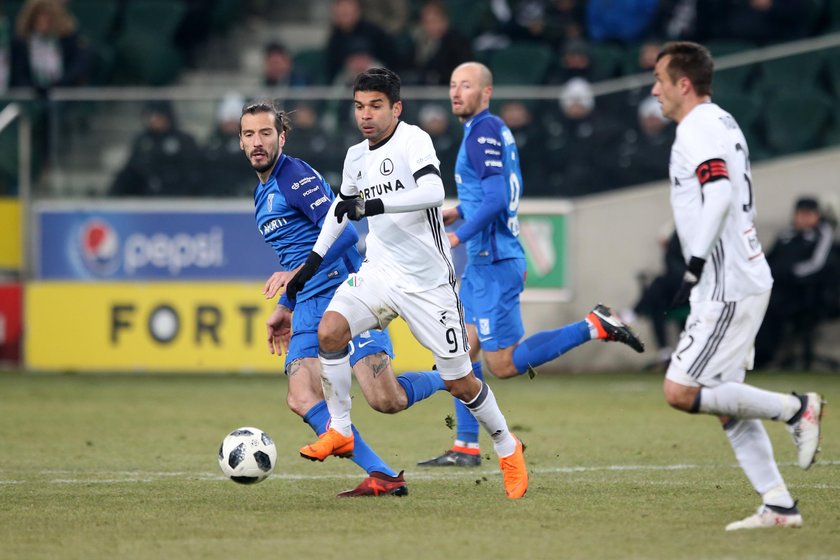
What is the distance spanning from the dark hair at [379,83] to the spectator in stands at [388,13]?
11.1 m

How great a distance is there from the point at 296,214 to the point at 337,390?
1029mm

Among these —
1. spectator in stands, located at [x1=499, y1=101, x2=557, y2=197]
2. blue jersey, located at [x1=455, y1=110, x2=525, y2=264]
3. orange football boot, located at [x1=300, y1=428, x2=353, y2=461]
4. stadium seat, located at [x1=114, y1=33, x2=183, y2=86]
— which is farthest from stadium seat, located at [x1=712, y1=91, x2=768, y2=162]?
orange football boot, located at [x1=300, y1=428, x2=353, y2=461]

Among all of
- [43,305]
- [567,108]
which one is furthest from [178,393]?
[567,108]

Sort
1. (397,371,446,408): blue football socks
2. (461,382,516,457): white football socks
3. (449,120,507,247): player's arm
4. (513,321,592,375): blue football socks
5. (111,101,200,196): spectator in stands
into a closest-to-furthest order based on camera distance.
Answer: (461,382,516,457): white football socks
(397,371,446,408): blue football socks
(449,120,507,247): player's arm
(513,321,592,375): blue football socks
(111,101,200,196): spectator in stands

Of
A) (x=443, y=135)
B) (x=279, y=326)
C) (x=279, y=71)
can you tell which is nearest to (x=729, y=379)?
(x=279, y=326)

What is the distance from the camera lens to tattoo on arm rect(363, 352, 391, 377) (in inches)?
291

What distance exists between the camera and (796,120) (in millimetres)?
15312

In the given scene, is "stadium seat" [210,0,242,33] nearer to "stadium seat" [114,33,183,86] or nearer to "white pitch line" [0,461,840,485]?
"stadium seat" [114,33,183,86]

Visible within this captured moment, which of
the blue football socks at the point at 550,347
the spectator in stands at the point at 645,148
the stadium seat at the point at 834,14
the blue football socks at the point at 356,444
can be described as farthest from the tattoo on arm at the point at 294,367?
the stadium seat at the point at 834,14

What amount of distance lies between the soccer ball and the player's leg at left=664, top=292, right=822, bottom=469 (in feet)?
7.12

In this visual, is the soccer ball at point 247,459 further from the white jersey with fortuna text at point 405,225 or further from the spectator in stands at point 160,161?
the spectator in stands at point 160,161

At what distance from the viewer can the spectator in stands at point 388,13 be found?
18062mm

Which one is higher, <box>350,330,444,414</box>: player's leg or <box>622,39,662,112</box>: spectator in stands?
<box>622,39,662,112</box>: spectator in stands

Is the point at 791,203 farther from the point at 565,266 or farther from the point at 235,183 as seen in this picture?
the point at 235,183
